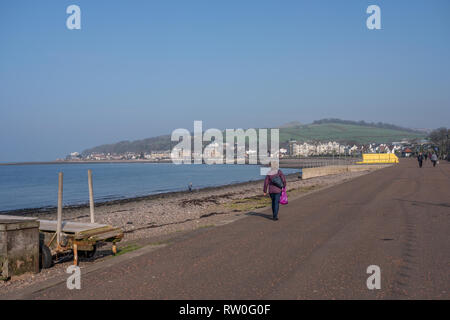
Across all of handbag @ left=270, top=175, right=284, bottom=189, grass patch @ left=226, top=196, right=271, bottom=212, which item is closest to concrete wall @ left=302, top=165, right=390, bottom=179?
grass patch @ left=226, top=196, right=271, bottom=212

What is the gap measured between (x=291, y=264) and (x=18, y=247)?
14.6 feet

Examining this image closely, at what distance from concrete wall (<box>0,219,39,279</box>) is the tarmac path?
139 cm

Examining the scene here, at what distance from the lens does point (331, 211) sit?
45.5 feet

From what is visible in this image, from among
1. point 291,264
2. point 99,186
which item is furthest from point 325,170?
point 291,264

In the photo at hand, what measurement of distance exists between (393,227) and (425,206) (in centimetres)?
471

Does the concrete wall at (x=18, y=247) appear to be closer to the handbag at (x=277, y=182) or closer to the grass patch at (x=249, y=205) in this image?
the handbag at (x=277, y=182)

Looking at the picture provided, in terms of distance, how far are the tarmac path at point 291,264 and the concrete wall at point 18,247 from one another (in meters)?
1.39

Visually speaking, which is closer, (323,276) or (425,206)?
(323,276)

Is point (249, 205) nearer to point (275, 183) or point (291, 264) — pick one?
point (275, 183)

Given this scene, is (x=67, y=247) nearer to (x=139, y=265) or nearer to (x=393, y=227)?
(x=139, y=265)

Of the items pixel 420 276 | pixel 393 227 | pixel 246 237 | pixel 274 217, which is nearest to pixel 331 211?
pixel 274 217

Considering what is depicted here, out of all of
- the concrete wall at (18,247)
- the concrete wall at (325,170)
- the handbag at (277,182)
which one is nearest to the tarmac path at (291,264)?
the handbag at (277,182)
